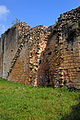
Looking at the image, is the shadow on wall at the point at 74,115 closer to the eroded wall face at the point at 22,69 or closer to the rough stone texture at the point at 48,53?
the rough stone texture at the point at 48,53

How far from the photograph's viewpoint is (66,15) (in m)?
8.07

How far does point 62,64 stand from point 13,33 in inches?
365

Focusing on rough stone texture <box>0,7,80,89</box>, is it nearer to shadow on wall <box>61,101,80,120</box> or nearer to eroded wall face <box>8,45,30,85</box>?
eroded wall face <box>8,45,30,85</box>

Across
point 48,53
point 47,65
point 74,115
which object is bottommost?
point 74,115

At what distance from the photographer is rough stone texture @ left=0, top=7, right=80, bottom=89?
713 centimetres

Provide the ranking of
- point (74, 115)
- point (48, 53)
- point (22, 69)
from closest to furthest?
point (74, 115) < point (48, 53) < point (22, 69)

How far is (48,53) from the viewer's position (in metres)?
9.52

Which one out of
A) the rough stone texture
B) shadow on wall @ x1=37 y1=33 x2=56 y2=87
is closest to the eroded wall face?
the rough stone texture

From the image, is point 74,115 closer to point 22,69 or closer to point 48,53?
point 48,53

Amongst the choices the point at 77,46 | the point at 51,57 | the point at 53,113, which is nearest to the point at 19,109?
the point at 53,113

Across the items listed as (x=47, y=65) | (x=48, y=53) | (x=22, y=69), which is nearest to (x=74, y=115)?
(x=47, y=65)

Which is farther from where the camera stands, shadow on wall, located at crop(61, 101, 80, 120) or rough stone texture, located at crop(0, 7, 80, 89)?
rough stone texture, located at crop(0, 7, 80, 89)

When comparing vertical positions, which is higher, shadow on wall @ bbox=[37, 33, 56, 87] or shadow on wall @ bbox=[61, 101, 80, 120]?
shadow on wall @ bbox=[37, 33, 56, 87]

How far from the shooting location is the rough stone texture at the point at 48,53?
23.4ft
